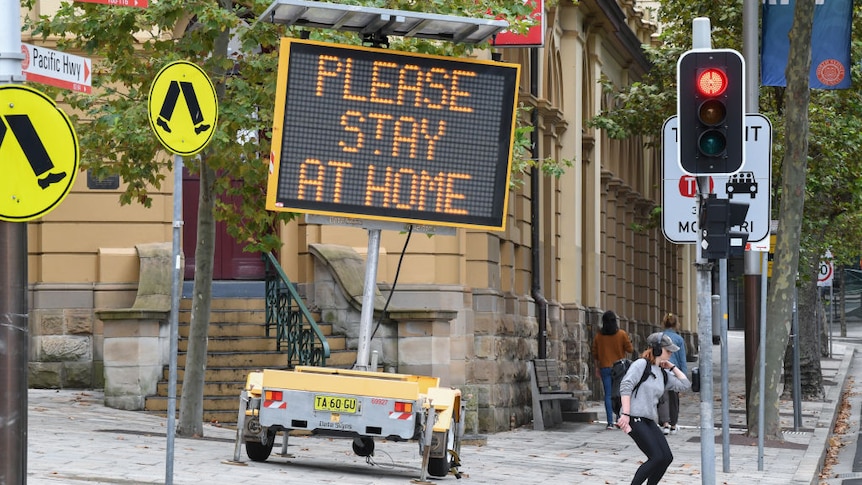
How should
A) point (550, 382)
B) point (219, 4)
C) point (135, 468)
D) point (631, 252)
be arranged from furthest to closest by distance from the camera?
1. point (631, 252)
2. point (550, 382)
3. point (219, 4)
4. point (135, 468)

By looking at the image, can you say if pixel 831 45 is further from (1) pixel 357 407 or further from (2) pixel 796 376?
(1) pixel 357 407

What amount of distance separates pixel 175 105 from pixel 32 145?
2.96 m

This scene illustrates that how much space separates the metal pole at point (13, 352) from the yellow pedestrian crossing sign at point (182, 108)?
8.86ft

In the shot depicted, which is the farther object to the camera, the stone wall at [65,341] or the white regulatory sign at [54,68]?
the stone wall at [65,341]

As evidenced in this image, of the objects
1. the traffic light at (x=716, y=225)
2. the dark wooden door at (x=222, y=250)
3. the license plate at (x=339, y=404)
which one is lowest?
the license plate at (x=339, y=404)

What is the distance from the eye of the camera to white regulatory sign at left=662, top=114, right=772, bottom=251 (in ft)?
48.6

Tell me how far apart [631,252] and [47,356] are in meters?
23.8

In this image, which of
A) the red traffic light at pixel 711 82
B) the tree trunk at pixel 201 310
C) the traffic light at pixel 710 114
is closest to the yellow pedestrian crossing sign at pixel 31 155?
the traffic light at pixel 710 114

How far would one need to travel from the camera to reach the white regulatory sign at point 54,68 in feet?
30.5

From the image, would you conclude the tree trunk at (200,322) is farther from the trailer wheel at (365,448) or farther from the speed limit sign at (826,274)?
the speed limit sign at (826,274)

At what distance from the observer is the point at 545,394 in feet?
84.5

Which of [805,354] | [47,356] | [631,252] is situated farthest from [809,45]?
[631,252]

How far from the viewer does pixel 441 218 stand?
14.2m

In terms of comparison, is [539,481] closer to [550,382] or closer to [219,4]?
[219,4]
